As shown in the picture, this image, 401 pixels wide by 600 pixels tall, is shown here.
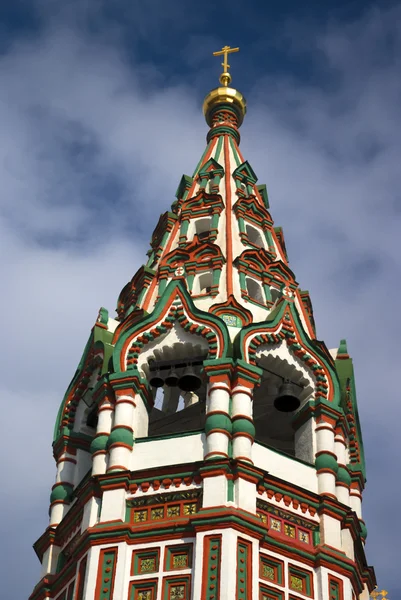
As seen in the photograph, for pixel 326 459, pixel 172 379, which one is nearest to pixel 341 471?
pixel 326 459

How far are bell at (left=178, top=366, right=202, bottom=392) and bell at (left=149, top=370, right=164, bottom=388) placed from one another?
44cm

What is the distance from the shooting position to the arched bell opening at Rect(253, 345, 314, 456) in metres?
26.8

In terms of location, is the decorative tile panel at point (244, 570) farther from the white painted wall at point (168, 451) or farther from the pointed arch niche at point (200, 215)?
the pointed arch niche at point (200, 215)

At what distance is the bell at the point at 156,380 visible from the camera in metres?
26.9

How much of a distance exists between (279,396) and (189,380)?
178 centimetres

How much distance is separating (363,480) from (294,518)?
327 centimetres

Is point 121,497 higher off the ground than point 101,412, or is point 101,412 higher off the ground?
point 101,412

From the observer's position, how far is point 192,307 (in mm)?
26969

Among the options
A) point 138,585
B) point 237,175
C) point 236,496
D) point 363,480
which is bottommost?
point 138,585

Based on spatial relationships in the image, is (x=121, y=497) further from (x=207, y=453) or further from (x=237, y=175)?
(x=237, y=175)

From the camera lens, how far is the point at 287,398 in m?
26.6

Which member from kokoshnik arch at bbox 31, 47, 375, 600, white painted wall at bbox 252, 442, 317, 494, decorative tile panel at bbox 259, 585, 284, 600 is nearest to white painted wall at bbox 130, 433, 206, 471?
kokoshnik arch at bbox 31, 47, 375, 600

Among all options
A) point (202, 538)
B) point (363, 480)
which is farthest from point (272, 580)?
point (363, 480)

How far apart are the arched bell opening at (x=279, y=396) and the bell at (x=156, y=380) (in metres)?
1.94
